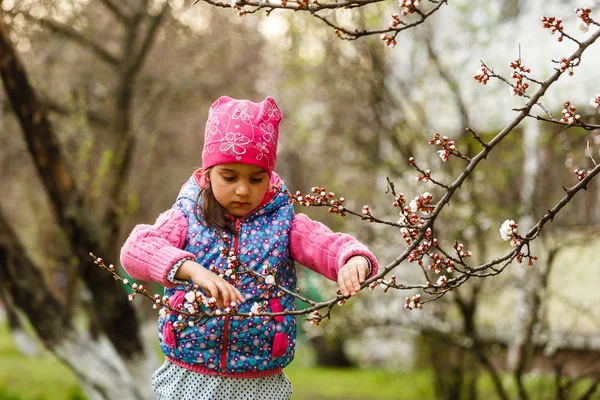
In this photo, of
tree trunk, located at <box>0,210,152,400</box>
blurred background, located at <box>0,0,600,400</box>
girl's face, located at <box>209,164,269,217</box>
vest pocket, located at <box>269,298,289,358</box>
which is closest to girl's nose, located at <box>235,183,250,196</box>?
girl's face, located at <box>209,164,269,217</box>

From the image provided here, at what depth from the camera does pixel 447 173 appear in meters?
7.84

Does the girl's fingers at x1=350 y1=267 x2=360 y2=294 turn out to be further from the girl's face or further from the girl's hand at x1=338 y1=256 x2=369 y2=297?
the girl's face

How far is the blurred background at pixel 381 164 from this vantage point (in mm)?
6359

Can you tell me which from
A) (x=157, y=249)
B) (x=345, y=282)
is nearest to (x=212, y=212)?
(x=157, y=249)

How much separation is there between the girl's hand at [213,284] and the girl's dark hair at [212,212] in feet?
0.89

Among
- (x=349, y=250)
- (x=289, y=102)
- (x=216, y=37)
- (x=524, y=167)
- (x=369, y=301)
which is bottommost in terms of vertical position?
(x=349, y=250)

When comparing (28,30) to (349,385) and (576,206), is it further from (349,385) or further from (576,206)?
(349,385)

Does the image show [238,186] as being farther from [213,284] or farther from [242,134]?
[213,284]

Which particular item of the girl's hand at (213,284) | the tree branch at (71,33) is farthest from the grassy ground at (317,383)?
the girl's hand at (213,284)

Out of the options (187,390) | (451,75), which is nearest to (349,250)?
(187,390)

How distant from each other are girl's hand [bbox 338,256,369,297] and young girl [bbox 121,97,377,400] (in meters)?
0.03

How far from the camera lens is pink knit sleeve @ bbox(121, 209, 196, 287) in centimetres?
259

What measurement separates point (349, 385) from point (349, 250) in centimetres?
1153

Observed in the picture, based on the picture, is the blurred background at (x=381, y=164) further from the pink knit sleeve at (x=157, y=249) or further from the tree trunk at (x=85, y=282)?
the pink knit sleeve at (x=157, y=249)
